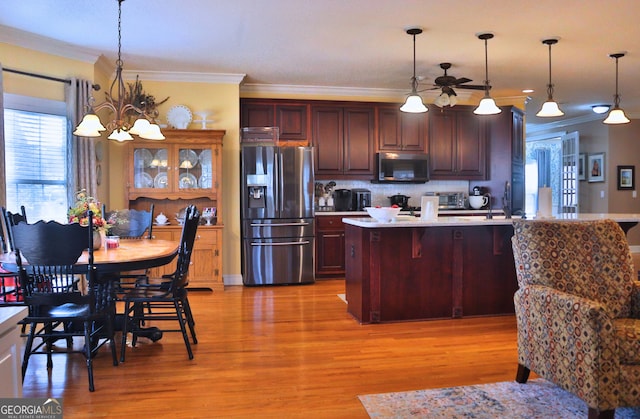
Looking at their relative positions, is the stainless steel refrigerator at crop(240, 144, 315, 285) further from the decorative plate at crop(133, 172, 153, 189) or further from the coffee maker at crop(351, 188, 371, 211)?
the decorative plate at crop(133, 172, 153, 189)

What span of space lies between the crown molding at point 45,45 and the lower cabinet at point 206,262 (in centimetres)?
215

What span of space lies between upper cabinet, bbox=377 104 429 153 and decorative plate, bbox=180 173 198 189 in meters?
2.57

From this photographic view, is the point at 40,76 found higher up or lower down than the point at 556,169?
higher up

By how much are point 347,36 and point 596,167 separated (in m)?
6.33

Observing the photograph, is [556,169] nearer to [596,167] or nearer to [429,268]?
[596,167]

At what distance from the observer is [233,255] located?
6.17 meters

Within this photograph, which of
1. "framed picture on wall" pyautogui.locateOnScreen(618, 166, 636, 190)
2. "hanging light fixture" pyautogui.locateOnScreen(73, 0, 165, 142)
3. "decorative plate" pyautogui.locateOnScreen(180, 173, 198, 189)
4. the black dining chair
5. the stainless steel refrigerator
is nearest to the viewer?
the black dining chair

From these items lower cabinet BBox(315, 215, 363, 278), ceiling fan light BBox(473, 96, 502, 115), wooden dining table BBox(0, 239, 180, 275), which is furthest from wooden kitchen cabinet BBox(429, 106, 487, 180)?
wooden dining table BBox(0, 239, 180, 275)

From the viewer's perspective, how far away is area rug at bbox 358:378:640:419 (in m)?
2.51

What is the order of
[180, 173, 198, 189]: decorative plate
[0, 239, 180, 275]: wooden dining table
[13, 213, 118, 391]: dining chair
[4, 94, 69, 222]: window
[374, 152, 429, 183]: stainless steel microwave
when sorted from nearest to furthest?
1. [13, 213, 118, 391]: dining chair
2. [0, 239, 180, 275]: wooden dining table
3. [4, 94, 69, 222]: window
4. [180, 173, 198, 189]: decorative plate
5. [374, 152, 429, 183]: stainless steel microwave

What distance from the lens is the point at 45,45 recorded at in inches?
182

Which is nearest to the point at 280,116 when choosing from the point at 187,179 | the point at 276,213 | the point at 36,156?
the point at 276,213

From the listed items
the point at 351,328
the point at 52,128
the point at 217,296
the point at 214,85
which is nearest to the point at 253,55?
the point at 214,85

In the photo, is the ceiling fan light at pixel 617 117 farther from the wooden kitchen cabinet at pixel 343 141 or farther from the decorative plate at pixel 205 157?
the decorative plate at pixel 205 157
